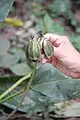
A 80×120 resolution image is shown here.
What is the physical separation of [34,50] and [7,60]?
2.71ft

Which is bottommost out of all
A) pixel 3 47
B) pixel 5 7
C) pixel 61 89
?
pixel 61 89

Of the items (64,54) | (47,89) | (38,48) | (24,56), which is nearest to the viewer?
(38,48)

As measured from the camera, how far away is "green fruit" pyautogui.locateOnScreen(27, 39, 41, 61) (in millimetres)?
1535

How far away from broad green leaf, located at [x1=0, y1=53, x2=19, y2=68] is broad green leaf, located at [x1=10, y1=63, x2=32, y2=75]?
30 mm

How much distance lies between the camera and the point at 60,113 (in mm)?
2072

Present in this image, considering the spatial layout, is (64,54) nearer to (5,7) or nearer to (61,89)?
(61,89)

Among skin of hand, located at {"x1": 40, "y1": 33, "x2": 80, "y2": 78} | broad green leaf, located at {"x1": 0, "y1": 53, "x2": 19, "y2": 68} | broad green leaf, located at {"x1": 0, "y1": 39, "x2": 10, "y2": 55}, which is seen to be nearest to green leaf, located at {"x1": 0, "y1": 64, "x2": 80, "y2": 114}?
skin of hand, located at {"x1": 40, "y1": 33, "x2": 80, "y2": 78}

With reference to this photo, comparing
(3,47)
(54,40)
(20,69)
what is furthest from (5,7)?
(3,47)

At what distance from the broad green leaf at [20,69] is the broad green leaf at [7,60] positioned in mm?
30

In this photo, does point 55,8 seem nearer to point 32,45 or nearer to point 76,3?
point 76,3

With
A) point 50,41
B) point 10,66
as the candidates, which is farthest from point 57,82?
→ point 10,66

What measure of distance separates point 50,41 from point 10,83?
42 cm

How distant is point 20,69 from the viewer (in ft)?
7.46

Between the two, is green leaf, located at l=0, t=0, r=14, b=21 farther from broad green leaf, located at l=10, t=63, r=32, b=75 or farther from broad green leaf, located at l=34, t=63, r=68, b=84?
broad green leaf, located at l=10, t=63, r=32, b=75
